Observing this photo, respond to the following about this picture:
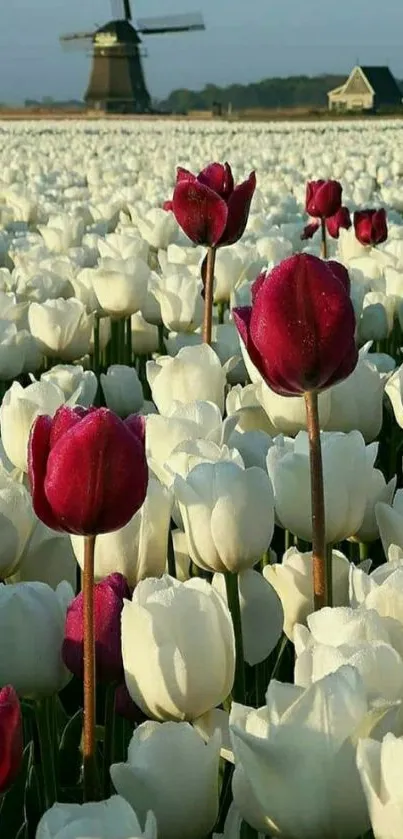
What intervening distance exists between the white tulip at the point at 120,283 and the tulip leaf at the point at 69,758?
2.14m

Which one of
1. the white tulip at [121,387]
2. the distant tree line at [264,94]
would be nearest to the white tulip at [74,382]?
the white tulip at [121,387]

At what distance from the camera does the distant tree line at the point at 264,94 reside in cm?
9600

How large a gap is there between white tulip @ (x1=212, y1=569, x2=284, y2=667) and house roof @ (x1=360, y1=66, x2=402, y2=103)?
67060 millimetres

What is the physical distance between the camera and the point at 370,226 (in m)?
4.12

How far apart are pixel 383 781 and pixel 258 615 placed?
1.82 feet

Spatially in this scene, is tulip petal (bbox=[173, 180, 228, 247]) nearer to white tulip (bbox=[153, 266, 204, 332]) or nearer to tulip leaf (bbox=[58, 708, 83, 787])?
white tulip (bbox=[153, 266, 204, 332])

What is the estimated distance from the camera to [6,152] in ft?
48.5

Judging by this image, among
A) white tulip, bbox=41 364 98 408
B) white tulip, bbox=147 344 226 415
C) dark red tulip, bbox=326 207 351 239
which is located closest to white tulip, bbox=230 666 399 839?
white tulip, bbox=147 344 226 415

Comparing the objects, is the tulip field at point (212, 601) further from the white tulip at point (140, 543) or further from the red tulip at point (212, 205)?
the red tulip at point (212, 205)

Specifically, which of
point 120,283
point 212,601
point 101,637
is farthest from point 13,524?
point 120,283

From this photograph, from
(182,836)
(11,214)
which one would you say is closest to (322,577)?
(182,836)

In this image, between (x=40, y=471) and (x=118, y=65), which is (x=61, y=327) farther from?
(x=118, y=65)

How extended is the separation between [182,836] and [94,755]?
0.11 metres

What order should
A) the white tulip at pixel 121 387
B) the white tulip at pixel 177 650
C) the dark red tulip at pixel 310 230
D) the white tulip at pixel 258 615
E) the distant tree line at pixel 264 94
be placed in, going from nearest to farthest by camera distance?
the white tulip at pixel 177 650 → the white tulip at pixel 258 615 → the white tulip at pixel 121 387 → the dark red tulip at pixel 310 230 → the distant tree line at pixel 264 94
